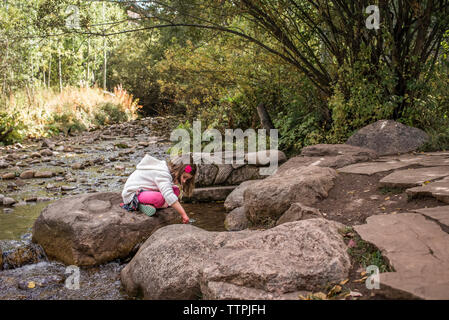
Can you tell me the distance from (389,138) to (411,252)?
141 inches

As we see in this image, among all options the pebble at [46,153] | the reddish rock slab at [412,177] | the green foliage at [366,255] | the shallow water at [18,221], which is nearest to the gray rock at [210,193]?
the shallow water at [18,221]

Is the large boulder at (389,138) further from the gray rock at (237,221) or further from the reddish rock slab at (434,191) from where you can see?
the gray rock at (237,221)

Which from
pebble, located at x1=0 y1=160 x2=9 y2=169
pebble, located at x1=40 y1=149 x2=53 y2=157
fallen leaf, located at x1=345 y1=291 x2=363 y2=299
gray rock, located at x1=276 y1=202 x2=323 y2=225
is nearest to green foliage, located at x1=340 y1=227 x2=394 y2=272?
fallen leaf, located at x1=345 y1=291 x2=363 y2=299

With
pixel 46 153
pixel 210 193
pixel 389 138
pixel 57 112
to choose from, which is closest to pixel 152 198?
pixel 210 193

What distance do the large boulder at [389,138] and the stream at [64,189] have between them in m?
2.36

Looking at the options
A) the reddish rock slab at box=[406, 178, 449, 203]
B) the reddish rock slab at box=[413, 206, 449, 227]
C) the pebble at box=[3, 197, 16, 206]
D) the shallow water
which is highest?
the reddish rock slab at box=[406, 178, 449, 203]

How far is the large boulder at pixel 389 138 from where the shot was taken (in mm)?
5176

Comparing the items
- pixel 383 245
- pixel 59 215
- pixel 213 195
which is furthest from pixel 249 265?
pixel 213 195

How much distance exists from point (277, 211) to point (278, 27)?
11.7ft

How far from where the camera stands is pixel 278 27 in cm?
595

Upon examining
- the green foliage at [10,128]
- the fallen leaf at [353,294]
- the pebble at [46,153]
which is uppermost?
the green foliage at [10,128]

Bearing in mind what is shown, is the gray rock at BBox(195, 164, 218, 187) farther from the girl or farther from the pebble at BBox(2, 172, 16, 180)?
the pebble at BBox(2, 172, 16, 180)

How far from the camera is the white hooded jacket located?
3.88 m

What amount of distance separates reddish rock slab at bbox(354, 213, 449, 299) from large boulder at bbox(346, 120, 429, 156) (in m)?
2.74
